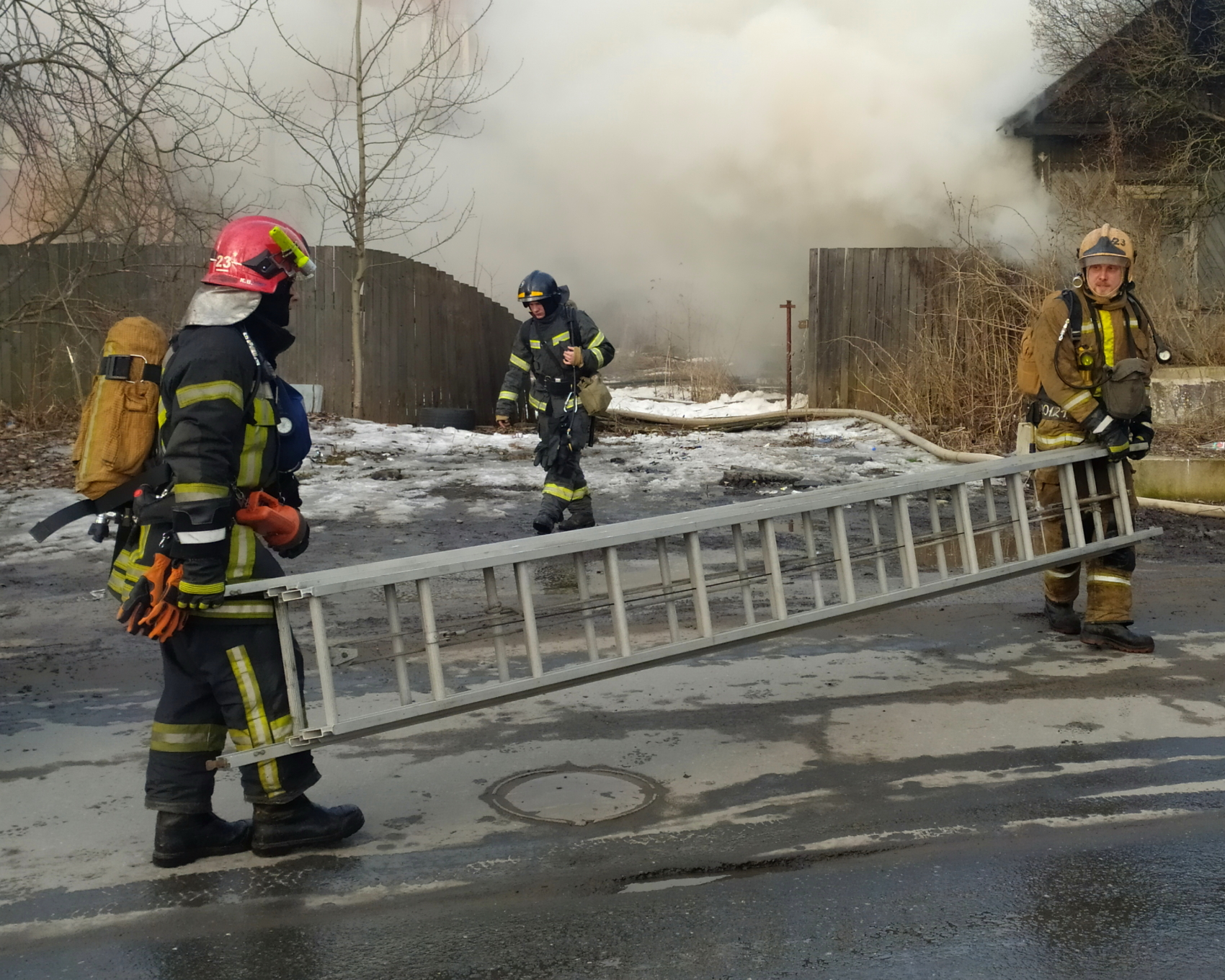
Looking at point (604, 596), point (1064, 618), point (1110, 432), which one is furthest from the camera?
point (1064, 618)

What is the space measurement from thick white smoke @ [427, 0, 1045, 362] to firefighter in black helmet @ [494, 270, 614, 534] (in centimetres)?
957

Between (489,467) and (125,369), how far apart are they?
7.81 metres

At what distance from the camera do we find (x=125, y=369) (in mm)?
3234

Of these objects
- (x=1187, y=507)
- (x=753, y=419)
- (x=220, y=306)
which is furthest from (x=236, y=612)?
(x=753, y=419)

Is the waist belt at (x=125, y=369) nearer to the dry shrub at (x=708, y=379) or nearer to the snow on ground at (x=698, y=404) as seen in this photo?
the snow on ground at (x=698, y=404)

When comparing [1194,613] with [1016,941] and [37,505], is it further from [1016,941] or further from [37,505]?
[37,505]

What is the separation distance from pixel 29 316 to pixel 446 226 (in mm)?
10907

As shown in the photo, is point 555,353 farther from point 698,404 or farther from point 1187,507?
point 698,404

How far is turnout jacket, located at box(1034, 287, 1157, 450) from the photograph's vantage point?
219 inches

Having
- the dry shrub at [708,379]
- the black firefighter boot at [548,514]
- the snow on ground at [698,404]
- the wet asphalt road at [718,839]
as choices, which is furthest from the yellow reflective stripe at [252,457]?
the dry shrub at [708,379]

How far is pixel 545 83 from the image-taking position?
21.6m

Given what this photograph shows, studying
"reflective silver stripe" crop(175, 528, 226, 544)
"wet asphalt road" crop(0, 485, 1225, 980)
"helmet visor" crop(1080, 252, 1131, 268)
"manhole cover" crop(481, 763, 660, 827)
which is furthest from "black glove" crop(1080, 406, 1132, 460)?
"reflective silver stripe" crop(175, 528, 226, 544)

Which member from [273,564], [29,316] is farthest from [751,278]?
[273,564]

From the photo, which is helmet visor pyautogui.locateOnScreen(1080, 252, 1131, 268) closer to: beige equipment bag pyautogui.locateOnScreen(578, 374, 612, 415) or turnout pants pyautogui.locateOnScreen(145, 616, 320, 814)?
beige equipment bag pyautogui.locateOnScreen(578, 374, 612, 415)
